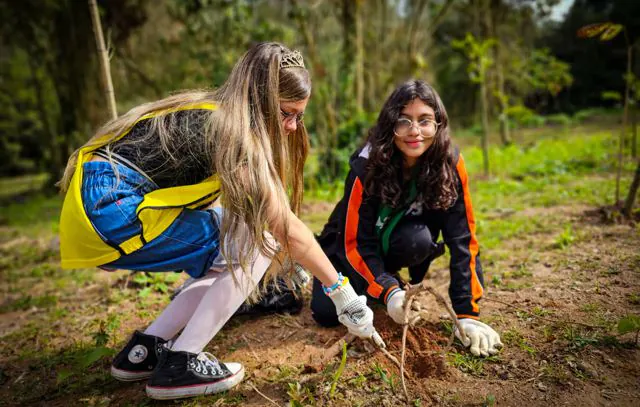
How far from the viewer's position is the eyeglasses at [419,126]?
80.8 inches

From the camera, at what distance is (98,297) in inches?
121

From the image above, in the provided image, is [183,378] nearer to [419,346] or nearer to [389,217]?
[419,346]

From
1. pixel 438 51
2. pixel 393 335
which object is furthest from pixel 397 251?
pixel 438 51

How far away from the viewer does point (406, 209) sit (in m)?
2.25

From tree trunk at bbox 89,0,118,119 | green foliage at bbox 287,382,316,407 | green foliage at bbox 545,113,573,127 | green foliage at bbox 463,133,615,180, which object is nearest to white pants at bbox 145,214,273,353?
green foliage at bbox 287,382,316,407

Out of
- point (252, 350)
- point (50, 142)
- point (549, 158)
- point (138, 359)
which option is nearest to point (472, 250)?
point (252, 350)

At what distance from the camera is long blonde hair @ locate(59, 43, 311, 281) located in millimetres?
1487

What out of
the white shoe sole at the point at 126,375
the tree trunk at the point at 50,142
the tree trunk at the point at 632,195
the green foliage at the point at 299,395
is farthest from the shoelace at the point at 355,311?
the tree trunk at the point at 50,142

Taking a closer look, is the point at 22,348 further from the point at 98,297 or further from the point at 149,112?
the point at 149,112

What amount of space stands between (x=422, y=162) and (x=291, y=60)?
0.86 meters

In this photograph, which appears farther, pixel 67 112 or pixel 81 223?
pixel 67 112

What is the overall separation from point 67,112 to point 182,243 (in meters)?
8.26

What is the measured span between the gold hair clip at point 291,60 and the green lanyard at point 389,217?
33.2 inches

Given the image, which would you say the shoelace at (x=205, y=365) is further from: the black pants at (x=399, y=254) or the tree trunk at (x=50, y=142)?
the tree trunk at (x=50, y=142)
